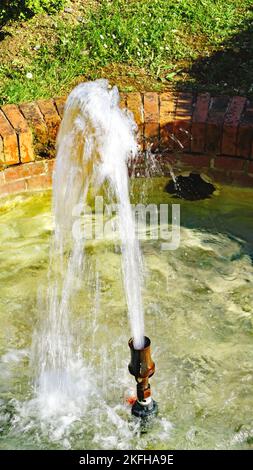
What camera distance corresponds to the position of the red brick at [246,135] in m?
3.63

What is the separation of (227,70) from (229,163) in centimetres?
81

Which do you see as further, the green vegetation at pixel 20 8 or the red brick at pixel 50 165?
the green vegetation at pixel 20 8

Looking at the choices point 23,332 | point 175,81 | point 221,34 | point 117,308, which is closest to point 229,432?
point 117,308

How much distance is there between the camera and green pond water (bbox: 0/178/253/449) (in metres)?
2.66

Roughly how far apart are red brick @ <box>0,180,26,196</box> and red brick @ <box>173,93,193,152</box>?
3.17 feet

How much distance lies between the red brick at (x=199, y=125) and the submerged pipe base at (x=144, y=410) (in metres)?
1.70

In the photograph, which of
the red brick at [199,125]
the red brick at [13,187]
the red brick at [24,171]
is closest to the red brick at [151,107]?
the red brick at [199,125]

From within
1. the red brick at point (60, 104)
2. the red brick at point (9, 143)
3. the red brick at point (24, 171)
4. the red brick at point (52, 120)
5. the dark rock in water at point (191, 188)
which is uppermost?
the red brick at point (60, 104)

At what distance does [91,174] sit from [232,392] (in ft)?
5.61

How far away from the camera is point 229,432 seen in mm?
2633

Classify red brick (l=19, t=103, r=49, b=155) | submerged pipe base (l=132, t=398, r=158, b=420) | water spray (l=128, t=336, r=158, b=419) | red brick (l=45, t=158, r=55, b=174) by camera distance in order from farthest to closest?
red brick (l=45, t=158, r=55, b=174) → red brick (l=19, t=103, r=49, b=155) → submerged pipe base (l=132, t=398, r=158, b=420) → water spray (l=128, t=336, r=158, b=419)

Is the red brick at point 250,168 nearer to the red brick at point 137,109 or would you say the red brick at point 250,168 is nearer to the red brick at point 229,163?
the red brick at point 229,163

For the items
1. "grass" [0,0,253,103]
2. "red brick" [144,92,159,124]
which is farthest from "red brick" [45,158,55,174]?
"red brick" [144,92,159,124]

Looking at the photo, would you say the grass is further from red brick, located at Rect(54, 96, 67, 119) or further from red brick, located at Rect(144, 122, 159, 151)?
red brick, located at Rect(144, 122, 159, 151)
